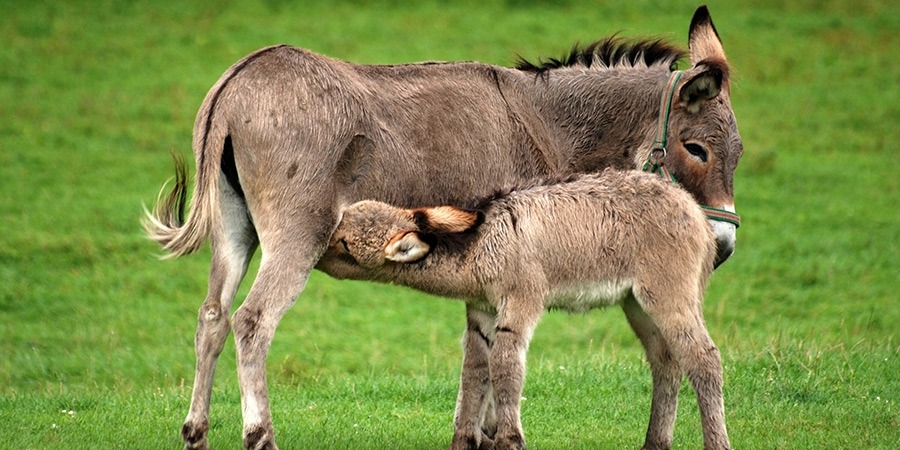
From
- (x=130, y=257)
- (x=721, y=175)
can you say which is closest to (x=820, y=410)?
(x=721, y=175)

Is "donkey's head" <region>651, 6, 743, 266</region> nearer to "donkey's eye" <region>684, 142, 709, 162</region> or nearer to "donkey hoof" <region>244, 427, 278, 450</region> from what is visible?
"donkey's eye" <region>684, 142, 709, 162</region>

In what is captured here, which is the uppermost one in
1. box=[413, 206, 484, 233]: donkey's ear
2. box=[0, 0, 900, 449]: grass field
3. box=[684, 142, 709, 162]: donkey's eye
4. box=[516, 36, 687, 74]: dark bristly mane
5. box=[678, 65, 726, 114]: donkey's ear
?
box=[516, 36, 687, 74]: dark bristly mane

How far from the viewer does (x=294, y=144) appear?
7.28 meters

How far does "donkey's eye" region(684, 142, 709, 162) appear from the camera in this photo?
8219mm

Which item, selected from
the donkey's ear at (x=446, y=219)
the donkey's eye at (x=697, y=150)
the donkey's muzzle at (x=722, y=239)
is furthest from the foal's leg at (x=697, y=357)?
the donkey's eye at (x=697, y=150)

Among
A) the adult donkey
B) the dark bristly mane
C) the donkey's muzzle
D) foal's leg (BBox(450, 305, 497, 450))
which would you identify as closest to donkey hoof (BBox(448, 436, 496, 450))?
foal's leg (BBox(450, 305, 497, 450))

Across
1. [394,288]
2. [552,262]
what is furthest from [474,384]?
[394,288]

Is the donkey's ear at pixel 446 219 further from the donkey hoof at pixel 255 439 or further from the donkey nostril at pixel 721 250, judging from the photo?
the donkey nostril at pixel 721 250

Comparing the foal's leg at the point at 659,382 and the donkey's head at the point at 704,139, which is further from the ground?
the donkey's head at the point at 704,139

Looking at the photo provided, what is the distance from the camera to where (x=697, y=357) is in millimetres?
7074

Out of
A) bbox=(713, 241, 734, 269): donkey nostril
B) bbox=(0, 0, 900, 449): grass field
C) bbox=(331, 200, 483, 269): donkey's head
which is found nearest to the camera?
bbox=(331, 200, 483, 269): donkey's head

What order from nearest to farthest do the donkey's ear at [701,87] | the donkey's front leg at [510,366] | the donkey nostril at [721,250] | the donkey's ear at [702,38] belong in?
the donkey's front leg at [510,366] → the donkey nostril at [721,250] → the donkey's ear at [701,87] → the donkey's ear at [702,38]

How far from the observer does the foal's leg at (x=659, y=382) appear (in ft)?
24.6

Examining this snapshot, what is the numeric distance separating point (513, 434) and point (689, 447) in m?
1.37
